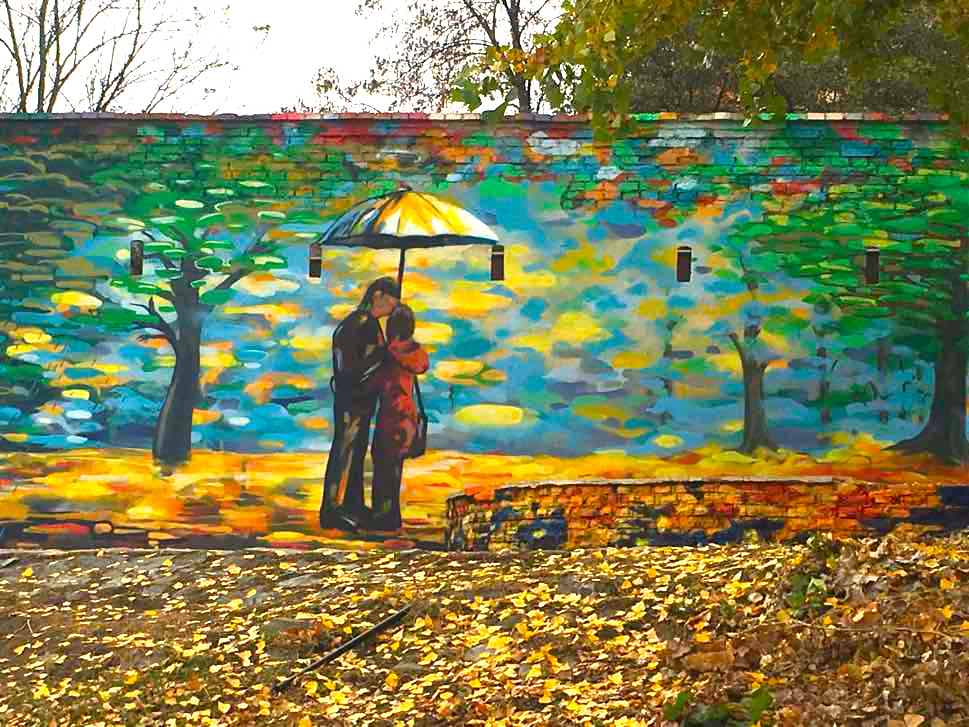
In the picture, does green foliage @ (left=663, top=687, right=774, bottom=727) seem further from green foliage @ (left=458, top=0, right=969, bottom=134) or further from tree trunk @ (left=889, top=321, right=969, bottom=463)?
tree trunk @ (left=889, top=321, right=969, bottom=463)

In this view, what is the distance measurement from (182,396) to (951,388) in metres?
5.51

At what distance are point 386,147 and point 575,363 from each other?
2072 millimetres

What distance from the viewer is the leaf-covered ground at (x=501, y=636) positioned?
4.79 meters

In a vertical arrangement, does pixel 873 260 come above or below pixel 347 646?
above

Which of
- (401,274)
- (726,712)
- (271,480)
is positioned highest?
(401,274)

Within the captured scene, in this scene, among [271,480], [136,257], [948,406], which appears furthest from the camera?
[136,257]

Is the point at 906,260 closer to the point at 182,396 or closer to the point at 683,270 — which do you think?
the point at 683,270

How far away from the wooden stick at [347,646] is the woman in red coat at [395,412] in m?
1.50

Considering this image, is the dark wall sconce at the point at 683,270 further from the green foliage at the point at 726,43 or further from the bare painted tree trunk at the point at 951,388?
the green foliage at the point at 726,43

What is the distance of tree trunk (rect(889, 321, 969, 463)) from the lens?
317 inches

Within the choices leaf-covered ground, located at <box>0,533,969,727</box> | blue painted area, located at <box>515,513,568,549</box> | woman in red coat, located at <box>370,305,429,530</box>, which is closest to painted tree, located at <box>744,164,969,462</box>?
leaf-covered ground, located at <box>0,533,969,727</box>

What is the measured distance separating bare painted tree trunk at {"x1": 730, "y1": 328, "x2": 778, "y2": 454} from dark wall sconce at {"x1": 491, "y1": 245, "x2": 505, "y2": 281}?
1.73 metres

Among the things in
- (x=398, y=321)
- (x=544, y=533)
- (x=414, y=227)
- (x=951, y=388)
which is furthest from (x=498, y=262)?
(x=951, y=388)

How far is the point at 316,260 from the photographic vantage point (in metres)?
8.25
